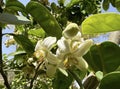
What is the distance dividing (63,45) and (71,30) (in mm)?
44

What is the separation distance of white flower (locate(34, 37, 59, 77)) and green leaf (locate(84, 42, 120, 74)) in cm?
9

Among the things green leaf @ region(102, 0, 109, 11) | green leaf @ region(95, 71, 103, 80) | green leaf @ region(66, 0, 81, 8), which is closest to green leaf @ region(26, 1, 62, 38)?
green leaf @ region(95, 71, 103, 80)

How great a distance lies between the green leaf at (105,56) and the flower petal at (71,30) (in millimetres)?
71

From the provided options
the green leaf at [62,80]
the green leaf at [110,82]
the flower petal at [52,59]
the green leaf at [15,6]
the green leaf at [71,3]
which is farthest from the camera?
the green leaf at [71,3]

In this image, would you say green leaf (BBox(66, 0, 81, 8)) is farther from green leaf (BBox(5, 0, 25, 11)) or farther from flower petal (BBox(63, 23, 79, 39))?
flower petal (BBox(63, 23, 79, 39))

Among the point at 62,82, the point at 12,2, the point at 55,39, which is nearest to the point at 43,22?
the point at 55,39

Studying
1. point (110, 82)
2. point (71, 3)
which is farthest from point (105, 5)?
point (110, 82)

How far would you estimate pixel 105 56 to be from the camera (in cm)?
87

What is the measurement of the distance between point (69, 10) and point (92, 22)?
6.64 ft

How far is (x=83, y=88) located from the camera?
830 millimetres

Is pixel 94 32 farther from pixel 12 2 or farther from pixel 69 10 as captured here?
pixel 69 10

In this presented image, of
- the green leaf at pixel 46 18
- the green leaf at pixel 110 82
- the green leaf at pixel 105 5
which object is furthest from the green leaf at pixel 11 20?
the green leaf at pixel 105 5

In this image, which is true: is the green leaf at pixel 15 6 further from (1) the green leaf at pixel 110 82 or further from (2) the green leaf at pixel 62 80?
(1) the green leaf at pixel 110 82

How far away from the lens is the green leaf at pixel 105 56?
854 mm
